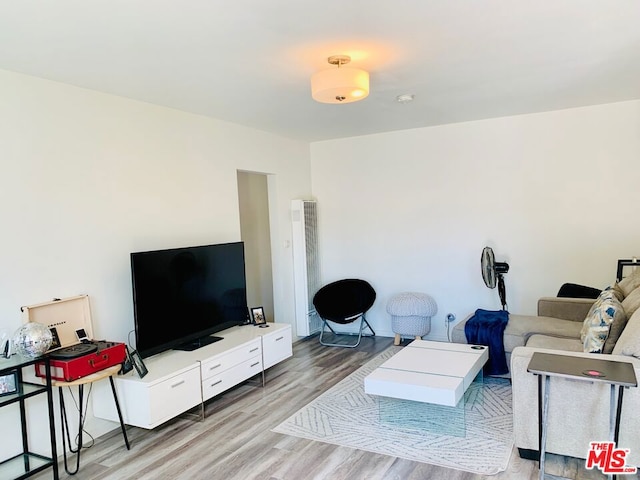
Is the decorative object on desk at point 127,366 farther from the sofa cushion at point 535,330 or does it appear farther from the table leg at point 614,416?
the sofa cushion at point 535,330

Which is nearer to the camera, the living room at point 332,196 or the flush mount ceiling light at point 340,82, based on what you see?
the flush mount ceiling light at point 340,82

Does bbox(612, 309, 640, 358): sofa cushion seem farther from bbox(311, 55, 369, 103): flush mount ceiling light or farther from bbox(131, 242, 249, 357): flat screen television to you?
bbox(131, 242, 249, 357): flat screen television

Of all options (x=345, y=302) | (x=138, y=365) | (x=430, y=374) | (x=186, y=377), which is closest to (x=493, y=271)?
(x=345, y=302)

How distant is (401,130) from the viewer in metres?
5.48

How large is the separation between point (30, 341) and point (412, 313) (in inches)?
149

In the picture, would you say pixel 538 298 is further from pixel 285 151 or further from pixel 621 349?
pixel 285 151

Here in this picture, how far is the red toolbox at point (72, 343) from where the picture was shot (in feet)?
8.89

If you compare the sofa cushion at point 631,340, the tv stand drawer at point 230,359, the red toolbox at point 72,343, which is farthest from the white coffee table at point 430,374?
the red toolbox at point 72,343

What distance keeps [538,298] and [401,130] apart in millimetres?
2476

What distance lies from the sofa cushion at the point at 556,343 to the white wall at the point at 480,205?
1.42 meters

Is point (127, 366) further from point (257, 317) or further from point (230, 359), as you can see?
point (257, 317)

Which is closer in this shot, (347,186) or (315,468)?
(315,468)

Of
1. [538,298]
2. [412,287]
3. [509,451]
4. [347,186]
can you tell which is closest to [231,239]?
[347,186]

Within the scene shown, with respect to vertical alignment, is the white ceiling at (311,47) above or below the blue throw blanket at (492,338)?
above
